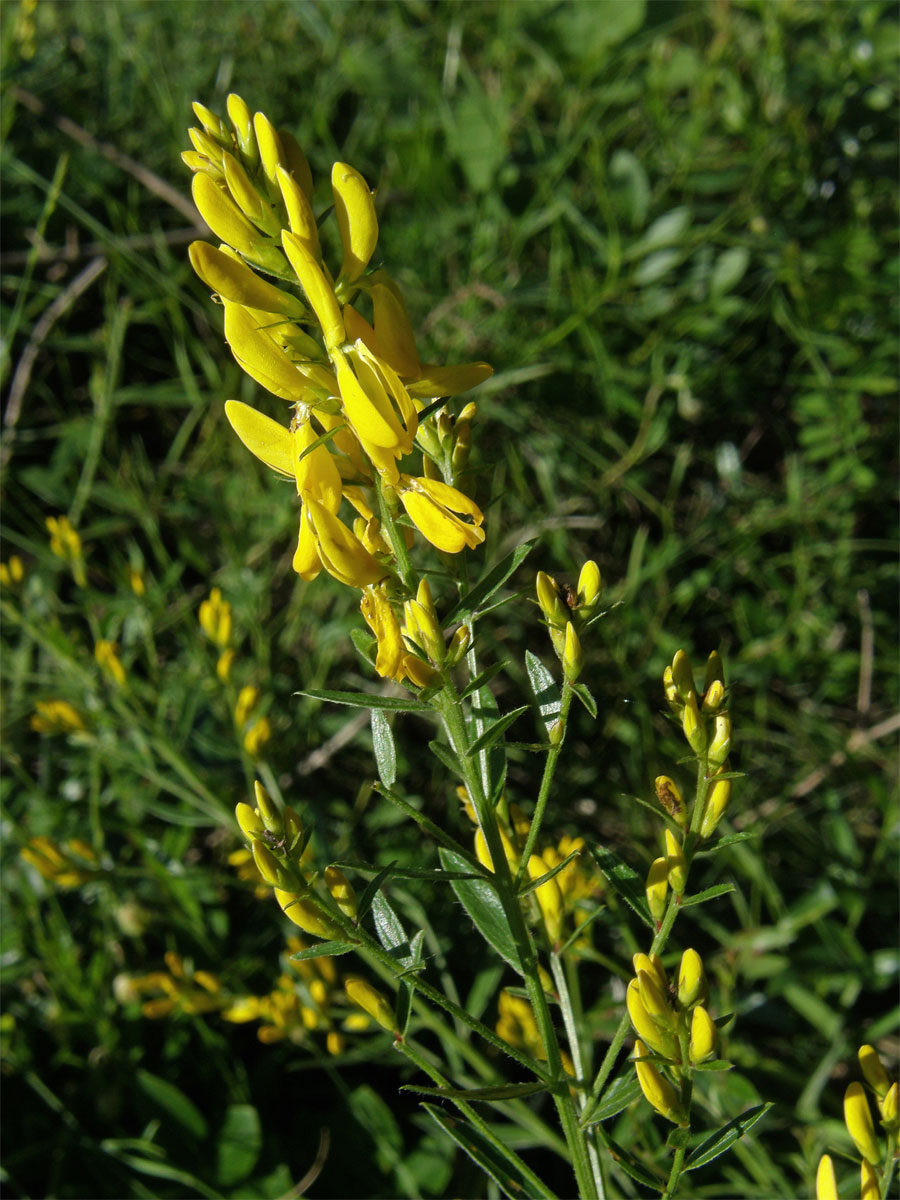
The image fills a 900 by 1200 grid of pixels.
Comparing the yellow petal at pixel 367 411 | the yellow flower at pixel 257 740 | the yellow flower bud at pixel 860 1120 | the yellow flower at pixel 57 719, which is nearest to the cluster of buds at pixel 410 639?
the yellow petal at pixel 367 411

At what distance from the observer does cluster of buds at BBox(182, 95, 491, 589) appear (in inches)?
32.3

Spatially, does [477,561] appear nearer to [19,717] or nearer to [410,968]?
[19,717]

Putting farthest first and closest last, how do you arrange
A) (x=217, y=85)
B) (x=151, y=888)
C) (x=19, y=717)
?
(x=217, y=85)
(x=19, y=717)
(x=151, y=888)

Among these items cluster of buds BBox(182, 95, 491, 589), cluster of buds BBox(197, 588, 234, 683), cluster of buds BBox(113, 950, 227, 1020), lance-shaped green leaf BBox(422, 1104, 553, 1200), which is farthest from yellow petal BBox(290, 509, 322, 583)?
cluster of buds BBox(113, 950, 227, 1020)

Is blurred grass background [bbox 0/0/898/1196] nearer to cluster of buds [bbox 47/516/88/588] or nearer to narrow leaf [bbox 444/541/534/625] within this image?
cluster of buds [bbox 47/516/88/588]

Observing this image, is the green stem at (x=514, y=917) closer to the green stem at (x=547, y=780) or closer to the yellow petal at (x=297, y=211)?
the green stem at (x=547, y=780)

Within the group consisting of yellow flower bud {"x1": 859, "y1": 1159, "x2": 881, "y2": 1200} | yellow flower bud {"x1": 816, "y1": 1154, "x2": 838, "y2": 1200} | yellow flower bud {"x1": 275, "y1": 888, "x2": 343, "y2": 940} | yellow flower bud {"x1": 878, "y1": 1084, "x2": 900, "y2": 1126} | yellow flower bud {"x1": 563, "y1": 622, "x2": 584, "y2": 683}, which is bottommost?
yellow flower bud {"x1": 859, "y1": 1159, "x2": 881, "y2": 1200}

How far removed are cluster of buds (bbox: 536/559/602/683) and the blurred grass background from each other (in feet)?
2.57

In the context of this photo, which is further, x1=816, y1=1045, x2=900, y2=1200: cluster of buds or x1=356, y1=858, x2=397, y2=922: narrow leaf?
x1=816, y1=1045, x2=900, y2=1200: cluster of buds

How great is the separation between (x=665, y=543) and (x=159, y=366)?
1367mm

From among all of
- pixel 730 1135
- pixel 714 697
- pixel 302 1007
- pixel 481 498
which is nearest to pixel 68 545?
pixel 481 498

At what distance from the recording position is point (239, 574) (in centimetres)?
225

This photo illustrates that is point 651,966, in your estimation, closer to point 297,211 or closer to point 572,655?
point 572,655

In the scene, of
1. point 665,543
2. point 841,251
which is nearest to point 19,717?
point 665,543
